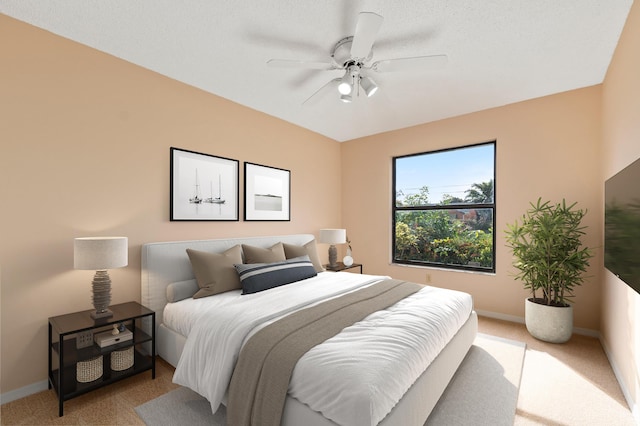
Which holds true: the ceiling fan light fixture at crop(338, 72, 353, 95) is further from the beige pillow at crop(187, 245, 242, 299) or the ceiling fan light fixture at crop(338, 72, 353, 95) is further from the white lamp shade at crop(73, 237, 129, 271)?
the white lamp shade at crop(73, 237, 129, 271)

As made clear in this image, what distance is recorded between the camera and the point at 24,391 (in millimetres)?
2172

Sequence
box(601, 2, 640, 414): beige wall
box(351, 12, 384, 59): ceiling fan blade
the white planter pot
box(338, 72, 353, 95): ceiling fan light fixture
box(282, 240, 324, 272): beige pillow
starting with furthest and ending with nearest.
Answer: box(282, 240, 324, 272): beige pillow, the white planter pot, box(338, 72, 353, 95): ceiling fan light fixture, box(601, 2, 640, 414): beige wall, box(351, 12, 384, 59): ceiling fan blade

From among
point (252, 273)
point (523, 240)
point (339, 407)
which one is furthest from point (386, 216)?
point (339, 407)

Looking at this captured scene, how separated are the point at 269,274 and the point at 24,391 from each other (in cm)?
196

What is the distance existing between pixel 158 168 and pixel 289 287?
1768 millimetres

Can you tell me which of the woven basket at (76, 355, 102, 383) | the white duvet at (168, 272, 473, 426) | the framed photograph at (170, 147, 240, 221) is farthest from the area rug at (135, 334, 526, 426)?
the framed photograph at (170, 147, 240, 221)

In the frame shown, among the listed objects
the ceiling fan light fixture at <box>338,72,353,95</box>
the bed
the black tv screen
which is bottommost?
the bed

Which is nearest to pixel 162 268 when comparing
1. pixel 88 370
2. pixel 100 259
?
pixel 100 259

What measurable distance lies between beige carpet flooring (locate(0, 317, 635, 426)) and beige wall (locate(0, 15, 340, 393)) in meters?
0.39

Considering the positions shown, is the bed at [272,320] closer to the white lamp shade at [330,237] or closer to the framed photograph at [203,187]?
the framed photograph at [203,187]

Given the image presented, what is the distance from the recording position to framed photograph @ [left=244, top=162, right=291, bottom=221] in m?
3.78

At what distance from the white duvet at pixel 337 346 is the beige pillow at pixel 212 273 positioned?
0.28 feet

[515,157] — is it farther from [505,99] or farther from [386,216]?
[386,216]

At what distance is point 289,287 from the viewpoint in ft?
9.52
